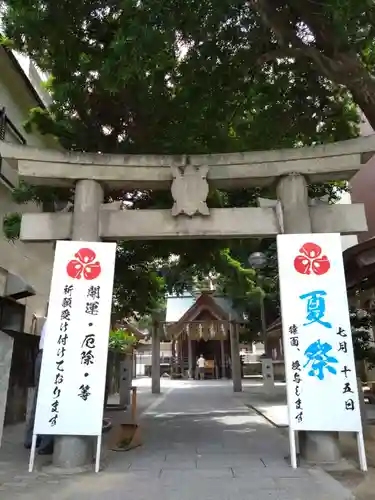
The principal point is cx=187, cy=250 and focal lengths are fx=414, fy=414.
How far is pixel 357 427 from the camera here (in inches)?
205

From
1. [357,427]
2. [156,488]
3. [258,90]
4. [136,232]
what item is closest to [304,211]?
[136,232]

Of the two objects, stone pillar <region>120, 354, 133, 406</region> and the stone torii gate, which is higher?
the stone torii gate

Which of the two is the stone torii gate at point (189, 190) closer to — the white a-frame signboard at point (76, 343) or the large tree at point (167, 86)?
the white a-frame signboard at point (76, 343)

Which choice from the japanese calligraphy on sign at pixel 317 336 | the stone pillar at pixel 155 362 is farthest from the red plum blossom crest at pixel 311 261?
the stone pillar at pixel 155 362

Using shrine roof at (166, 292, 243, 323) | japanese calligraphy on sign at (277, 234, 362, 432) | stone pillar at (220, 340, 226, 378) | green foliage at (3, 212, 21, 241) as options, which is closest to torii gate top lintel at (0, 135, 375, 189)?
japanese calligraphy on sign at (277, 234, 362, 432)

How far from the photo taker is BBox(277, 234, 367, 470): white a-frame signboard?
529 cm

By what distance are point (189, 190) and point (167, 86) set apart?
2.62 meters

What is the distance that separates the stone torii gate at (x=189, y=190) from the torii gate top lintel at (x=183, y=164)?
0.01 meters

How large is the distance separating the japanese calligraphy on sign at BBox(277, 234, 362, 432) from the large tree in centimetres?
289

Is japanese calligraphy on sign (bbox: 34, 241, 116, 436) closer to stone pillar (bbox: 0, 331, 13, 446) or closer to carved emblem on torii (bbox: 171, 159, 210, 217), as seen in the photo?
carved emblem on torii (bbox: 171, 159, 210, 217)

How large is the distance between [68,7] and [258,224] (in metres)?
4.40

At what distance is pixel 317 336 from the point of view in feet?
18.2

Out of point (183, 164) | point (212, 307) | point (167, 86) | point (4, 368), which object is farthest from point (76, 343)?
point (212, 307)

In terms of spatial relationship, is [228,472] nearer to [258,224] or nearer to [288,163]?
[258,224]
